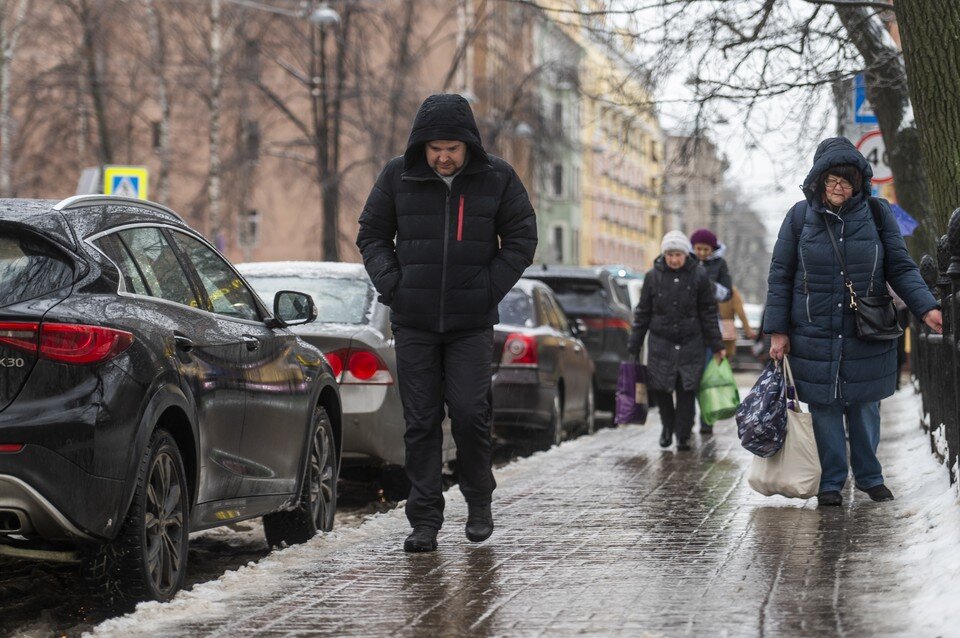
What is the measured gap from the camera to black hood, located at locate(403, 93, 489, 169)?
7.47 m

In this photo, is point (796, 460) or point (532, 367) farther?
point (532, 367)

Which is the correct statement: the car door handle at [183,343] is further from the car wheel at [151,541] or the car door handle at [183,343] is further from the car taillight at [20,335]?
the car taillight at [20,335]

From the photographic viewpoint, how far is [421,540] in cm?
756

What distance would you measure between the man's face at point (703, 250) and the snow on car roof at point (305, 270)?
218 inches

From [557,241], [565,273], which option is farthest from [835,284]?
[557,241]

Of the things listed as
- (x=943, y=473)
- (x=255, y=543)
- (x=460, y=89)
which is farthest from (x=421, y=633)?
(x=460, y=89)

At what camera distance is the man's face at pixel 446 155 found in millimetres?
7508

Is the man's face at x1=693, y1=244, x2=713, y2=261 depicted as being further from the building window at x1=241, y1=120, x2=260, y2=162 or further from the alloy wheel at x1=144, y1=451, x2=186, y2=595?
the building window at x1=241, y1=120, x2=260, y2=162

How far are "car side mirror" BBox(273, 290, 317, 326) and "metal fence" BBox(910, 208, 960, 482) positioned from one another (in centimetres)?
302

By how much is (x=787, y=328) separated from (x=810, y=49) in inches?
273

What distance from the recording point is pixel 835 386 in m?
8.93

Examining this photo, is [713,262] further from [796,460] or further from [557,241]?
[557,241]

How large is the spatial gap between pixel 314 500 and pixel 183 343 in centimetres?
216

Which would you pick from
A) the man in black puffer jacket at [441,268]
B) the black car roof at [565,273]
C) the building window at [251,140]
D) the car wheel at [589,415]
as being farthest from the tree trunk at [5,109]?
the man in black puffer jacket at [441,268]
